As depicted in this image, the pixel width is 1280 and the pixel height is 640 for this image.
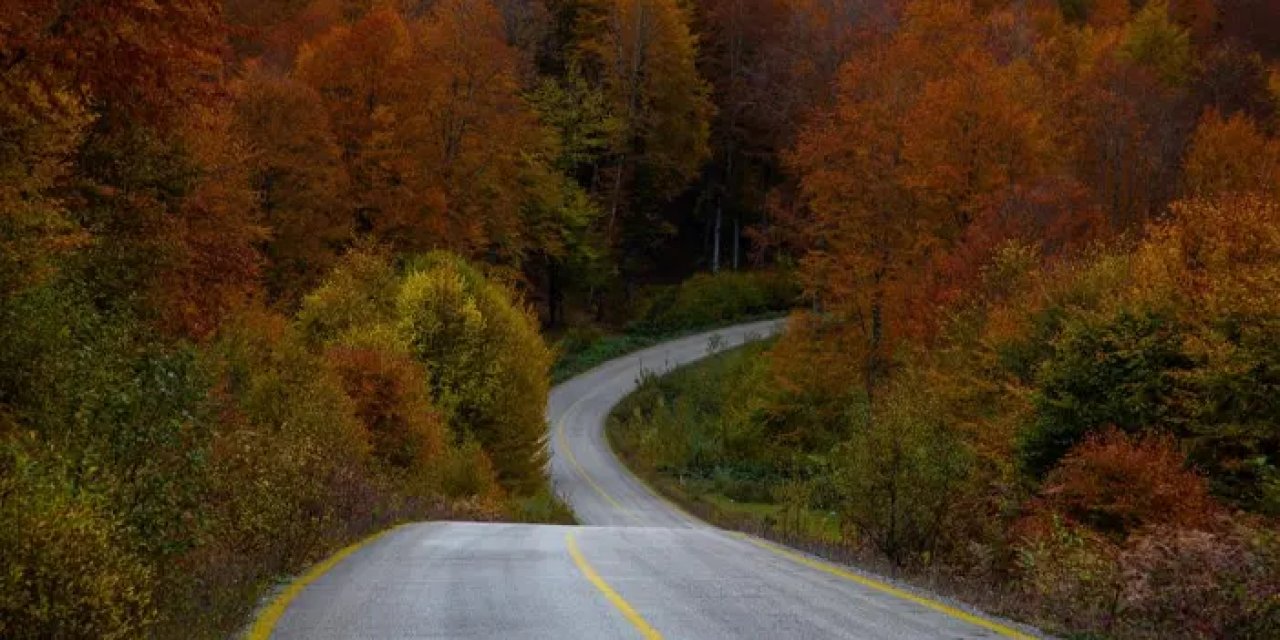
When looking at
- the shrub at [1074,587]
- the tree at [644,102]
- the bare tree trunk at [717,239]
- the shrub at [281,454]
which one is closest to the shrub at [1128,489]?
the shrub at [1074,587]

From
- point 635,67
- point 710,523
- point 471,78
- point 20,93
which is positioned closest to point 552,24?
point 635,67

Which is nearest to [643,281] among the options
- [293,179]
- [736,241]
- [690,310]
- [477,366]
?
[736,241]

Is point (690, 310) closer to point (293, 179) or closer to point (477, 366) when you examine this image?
point (477, 366)

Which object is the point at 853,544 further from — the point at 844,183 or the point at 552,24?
the point at 552,24

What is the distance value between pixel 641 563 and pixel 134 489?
23.2ft

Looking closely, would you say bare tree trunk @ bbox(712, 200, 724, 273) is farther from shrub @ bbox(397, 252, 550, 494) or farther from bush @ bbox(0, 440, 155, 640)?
bush @ bbox(0, 440, 155, 640)

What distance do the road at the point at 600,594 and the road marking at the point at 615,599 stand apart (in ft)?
0.06

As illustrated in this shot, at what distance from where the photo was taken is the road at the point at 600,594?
9414 millimetres

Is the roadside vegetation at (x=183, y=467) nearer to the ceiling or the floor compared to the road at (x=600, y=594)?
nearer to the ceiling

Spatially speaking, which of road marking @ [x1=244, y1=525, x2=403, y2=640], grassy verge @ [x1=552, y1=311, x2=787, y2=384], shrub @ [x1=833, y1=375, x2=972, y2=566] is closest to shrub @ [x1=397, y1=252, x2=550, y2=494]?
grassy verge @ [x1=552, y1=311, x2=787, y2=384]

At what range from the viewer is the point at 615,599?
1109cm

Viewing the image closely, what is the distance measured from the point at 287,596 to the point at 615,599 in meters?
3.50

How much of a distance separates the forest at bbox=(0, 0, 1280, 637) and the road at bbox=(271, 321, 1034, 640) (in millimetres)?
1102

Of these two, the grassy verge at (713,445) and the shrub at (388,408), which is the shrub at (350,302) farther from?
the grassy verge at (713,445)
